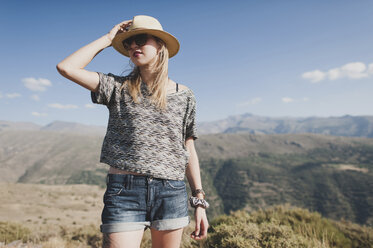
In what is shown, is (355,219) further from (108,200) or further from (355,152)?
(108,200)

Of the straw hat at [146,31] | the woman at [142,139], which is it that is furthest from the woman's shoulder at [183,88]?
the straw hat at [146,31]

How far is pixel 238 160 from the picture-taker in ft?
585

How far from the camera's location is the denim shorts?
1522mm

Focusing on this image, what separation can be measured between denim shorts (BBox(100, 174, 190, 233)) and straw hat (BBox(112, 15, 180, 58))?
1.09 meters

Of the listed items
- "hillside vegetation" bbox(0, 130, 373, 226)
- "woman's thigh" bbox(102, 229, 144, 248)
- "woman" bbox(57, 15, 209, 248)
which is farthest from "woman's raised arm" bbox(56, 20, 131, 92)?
"hillside vegetation" bbox(0, 130, 373, 226)

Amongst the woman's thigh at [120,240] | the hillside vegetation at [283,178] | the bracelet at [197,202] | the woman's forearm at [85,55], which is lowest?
the hillside vegetation at [283,178]

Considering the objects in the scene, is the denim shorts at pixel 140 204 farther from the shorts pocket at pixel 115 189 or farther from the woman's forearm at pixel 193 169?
the woman's forearm at pixel 193 169

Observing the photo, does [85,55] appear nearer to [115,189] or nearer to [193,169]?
[115,189]

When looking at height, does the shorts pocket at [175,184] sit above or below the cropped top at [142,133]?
below

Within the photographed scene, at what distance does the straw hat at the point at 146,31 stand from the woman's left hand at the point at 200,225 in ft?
4.60

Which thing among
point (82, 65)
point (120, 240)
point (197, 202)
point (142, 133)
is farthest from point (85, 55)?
point (197, 202)

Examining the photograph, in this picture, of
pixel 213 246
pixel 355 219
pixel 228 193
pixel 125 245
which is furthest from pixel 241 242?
pixel 228 193

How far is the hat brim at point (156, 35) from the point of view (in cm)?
184

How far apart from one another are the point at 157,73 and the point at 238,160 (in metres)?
183
